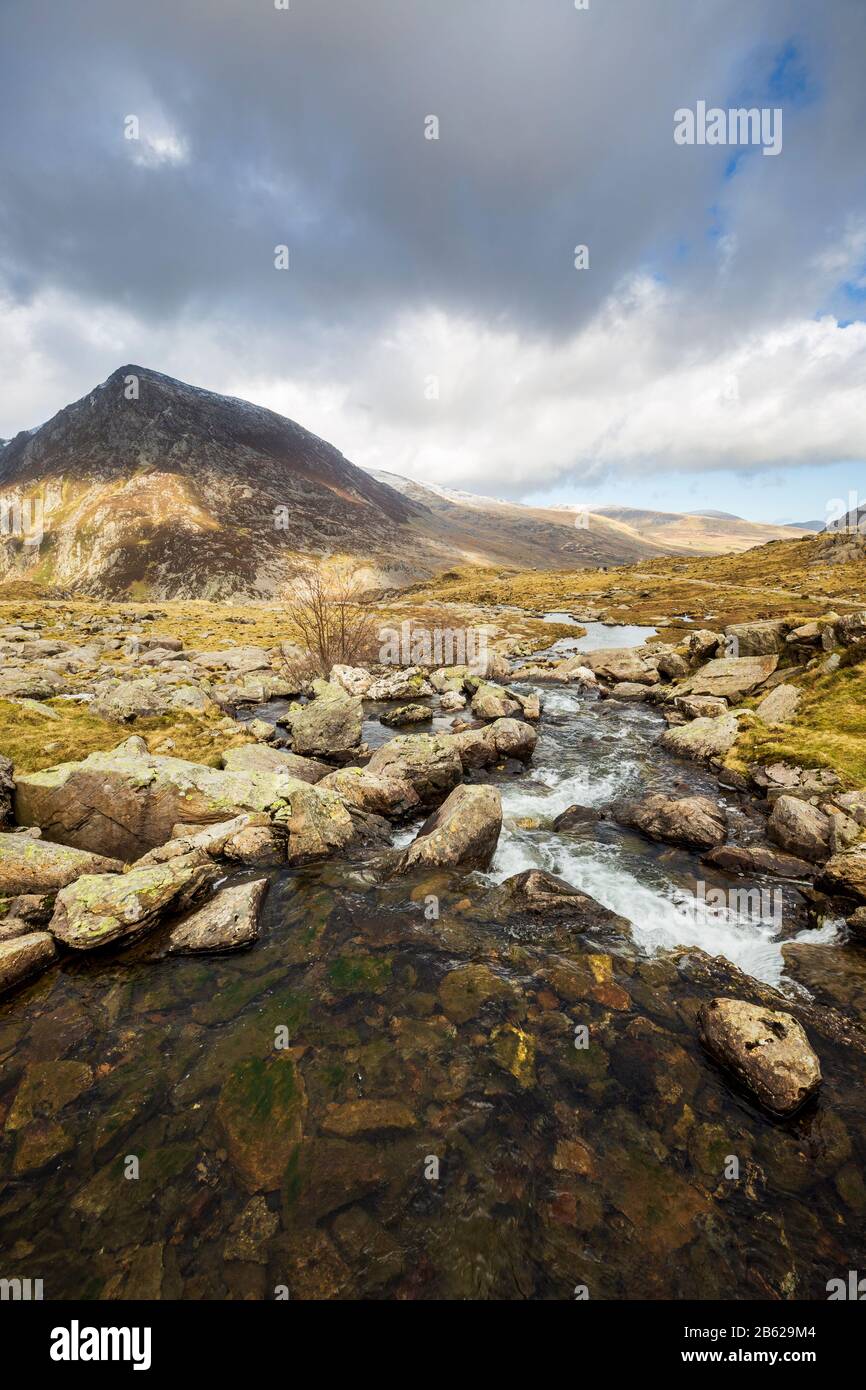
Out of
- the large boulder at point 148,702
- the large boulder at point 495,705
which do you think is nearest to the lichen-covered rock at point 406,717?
the large boulder at point 495,705

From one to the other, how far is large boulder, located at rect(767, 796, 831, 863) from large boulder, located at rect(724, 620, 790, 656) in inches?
608

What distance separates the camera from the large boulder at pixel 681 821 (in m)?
13.2

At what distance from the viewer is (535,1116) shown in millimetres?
6945

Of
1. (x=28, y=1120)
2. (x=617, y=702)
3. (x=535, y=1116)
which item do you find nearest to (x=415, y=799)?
(x=535, y=1116)

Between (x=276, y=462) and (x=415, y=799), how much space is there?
694ft

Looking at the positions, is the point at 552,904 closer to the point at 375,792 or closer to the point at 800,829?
the point at 375,792

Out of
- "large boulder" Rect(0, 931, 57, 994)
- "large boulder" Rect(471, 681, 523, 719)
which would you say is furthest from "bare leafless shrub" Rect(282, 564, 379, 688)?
"large boulder" Rect(0, 931, 57, 994)

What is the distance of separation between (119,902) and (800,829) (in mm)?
15773

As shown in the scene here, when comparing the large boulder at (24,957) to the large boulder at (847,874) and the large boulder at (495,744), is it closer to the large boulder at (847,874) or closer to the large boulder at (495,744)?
the large boulder at (495,744)

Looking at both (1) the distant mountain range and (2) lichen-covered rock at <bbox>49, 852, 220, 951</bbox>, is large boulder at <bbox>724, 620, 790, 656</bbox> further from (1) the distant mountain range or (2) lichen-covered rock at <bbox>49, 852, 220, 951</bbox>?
(1) the distant mountain range

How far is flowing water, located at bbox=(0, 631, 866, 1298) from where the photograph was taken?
5488mm
